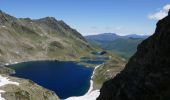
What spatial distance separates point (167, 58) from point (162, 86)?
4.32 metres

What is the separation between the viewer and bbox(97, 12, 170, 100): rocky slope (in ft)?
129

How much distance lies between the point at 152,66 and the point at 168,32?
5.17 m

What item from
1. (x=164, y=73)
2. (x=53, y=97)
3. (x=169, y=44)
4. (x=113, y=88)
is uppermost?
(x=169, y=44)

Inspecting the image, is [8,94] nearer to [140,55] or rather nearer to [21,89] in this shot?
[21,89]

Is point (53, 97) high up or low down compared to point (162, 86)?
down

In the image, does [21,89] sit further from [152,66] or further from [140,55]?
[152,66]

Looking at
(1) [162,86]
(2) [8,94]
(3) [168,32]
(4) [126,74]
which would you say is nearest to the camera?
(1) [162,86]

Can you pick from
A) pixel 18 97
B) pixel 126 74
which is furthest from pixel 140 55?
pixel 18 97

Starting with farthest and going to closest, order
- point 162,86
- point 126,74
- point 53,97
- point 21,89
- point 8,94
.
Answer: point 53,97 → point 21,89 → point 8,94 → point 126,74 → point 162,86

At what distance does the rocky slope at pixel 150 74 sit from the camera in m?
39.4

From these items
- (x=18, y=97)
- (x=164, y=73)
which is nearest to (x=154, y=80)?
(x=164, y=73)

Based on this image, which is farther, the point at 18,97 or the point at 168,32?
the point at 18,97

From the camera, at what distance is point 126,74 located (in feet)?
Result: 175

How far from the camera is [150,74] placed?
1699 inches
